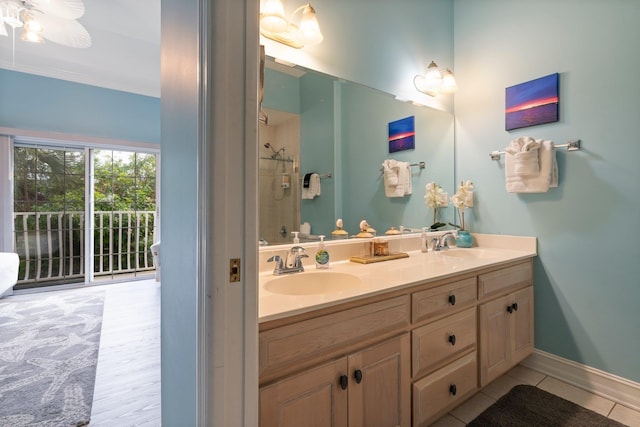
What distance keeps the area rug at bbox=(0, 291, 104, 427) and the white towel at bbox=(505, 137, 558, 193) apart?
9.54 ft

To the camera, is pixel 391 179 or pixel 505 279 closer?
pixel 505 279

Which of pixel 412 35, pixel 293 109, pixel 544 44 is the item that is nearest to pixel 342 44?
pixel 293 109

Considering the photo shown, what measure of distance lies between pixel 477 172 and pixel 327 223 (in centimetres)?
141

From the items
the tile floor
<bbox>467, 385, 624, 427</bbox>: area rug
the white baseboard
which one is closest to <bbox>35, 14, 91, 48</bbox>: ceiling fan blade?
the tile floor

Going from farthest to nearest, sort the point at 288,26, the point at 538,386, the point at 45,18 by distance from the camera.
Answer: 1. the point at 45,18
2. the point at 538,386
3. the point at 288,26

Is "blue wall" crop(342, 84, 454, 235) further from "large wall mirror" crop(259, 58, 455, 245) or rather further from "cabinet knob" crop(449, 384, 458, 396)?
"cabinet knob" crop(449, 384, 458, 396)

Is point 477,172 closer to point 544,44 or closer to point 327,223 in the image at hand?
point 544,44

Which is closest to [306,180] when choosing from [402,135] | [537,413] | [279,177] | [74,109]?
[279,177]

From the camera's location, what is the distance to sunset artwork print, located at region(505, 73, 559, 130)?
1.93 m

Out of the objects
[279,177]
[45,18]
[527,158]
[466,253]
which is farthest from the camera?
[45,18]

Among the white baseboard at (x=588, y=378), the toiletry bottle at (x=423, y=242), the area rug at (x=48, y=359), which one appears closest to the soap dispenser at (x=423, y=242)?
the toiletry bottle at (x=423, y=242)

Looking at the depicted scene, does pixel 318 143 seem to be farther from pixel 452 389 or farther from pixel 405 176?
pixel 452 389

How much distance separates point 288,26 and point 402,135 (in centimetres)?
111

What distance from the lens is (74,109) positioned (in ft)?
12.6
